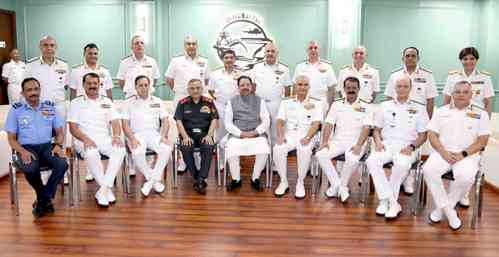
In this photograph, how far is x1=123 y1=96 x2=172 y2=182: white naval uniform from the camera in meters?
4.61


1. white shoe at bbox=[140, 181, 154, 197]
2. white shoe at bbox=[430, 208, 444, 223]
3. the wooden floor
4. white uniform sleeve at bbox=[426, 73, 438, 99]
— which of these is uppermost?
white uniform sleeve at bbox=[426, 73, 438, 99]

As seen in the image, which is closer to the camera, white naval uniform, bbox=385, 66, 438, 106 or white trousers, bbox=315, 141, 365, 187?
white trousers, bbox=315, 141, 365, 187

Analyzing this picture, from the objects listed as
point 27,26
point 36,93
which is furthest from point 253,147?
point 27,26

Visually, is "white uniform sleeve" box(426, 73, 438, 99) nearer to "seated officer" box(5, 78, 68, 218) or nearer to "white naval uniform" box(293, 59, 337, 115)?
"white naval uniform" box(293, 59, 337, 115)

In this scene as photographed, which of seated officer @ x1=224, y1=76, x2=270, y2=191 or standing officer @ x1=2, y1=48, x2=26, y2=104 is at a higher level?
standing officer @ x1=2, y1=48, x2=26, y2=104

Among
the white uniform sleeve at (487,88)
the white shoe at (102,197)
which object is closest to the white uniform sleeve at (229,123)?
the white shoe at (102,197)

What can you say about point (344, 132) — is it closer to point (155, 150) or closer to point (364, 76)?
point (364, 76)

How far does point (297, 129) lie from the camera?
475 centimetres

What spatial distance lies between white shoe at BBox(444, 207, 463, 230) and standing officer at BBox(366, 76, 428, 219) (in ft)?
1.28

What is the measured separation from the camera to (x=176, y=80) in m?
5.28

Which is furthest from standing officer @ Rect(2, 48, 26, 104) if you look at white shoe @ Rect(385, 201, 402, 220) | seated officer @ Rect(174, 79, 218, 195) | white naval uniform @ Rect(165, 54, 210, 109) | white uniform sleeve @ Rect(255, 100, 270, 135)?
white shoe @ Rect(385, 201, 402, 220)

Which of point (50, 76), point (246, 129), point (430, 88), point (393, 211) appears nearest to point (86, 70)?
point (50, 76)

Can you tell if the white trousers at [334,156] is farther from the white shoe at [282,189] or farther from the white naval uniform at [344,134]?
the white shoe at [282,189]


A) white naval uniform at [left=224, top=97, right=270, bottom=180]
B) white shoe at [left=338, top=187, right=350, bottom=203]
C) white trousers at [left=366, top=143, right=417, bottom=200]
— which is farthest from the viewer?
white naval uniform at [left=224, top=97, right=270, bottom=180]
